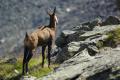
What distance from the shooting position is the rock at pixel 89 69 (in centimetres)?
1839

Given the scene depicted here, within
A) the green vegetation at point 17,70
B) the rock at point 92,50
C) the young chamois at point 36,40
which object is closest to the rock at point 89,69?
the rock at point 92,50

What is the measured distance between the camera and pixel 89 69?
19.5m

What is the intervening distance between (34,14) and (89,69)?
164 m

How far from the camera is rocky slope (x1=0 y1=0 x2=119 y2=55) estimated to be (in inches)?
5974

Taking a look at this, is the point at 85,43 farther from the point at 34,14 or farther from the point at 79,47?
the point at 34,14

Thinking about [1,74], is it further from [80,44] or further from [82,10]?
[82,10]

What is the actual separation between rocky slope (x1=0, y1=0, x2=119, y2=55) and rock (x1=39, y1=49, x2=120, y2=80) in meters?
117

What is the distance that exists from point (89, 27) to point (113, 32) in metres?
7.24

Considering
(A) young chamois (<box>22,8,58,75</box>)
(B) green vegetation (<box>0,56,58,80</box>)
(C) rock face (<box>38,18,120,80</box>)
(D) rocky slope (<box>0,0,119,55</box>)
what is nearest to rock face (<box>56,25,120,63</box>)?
(C) rock face (<box>38,18,120,80</box>)

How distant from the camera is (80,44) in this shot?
89.4 feet

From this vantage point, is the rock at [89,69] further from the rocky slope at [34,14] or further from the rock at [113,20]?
the rocky slope at [34,14]

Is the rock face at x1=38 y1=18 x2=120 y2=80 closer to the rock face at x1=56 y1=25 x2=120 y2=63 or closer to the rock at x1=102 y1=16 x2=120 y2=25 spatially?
the rock face at x1=56 y1=25 x2=120 y2=63

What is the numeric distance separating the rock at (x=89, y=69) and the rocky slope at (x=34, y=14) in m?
117

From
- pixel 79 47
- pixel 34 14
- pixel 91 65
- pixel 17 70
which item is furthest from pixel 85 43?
→ pixel 34 14
